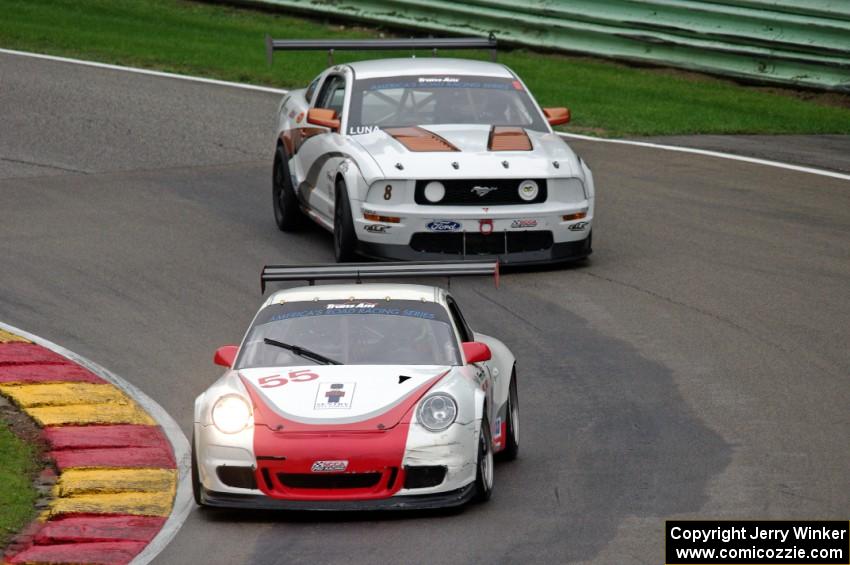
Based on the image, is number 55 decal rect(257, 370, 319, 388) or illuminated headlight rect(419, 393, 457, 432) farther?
number 55 decal rect(257, 370, 319, 388)

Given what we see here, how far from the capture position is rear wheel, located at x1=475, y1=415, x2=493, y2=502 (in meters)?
8.41

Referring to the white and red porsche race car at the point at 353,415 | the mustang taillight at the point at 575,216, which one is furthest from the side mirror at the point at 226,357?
the mustang taillight at the point at 575,216

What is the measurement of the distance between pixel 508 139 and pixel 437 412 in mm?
6255

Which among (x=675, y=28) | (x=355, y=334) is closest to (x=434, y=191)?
(x=355, y=334)

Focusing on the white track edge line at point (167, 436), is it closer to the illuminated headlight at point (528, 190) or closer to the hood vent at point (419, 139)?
the hood vent at point (419, 139)

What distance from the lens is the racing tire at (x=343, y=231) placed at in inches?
548

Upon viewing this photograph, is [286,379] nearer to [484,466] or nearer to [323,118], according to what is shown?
[484,466]

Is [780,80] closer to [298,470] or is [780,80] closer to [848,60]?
[848,60]

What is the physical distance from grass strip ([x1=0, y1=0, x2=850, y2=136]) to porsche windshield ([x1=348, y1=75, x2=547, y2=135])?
530 cm

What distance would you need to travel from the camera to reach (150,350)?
11828mm

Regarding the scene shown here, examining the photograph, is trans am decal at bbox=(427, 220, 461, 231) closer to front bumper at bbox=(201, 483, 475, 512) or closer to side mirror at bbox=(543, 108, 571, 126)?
side mirror at bbox=(543, 108, 571, 126)

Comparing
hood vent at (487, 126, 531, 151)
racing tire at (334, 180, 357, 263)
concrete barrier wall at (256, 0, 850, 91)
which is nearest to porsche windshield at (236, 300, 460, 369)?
racing tire at (334, 180, 357, 263)

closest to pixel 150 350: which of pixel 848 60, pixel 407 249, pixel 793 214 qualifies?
pixel 407 249

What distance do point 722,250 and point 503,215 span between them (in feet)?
7.31
